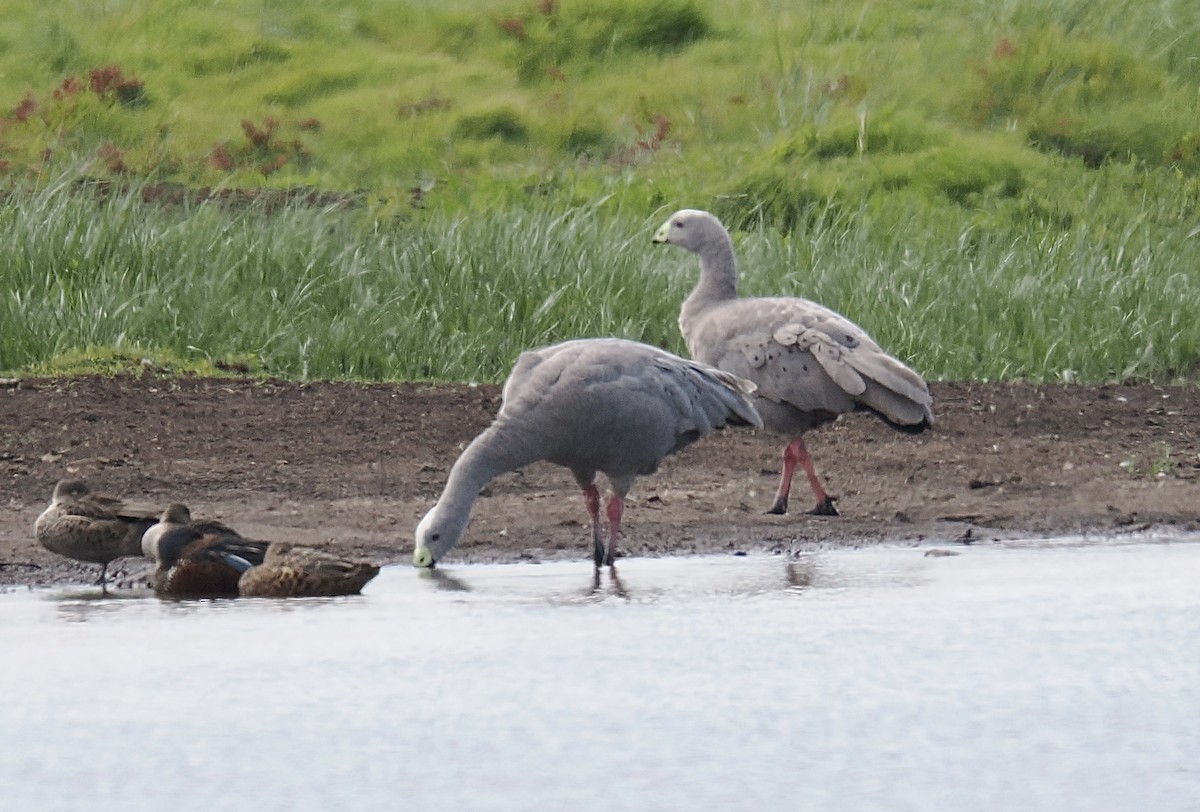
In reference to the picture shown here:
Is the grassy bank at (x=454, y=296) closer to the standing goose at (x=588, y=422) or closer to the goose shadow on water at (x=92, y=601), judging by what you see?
the standing goose at (x=588, y=422)

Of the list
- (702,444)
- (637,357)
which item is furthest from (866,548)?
(702,444)

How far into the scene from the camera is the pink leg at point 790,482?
858 cm

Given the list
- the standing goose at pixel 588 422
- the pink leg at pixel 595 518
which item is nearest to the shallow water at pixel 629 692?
the pink leg at pixel 595 518

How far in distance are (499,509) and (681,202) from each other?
872 centimetres

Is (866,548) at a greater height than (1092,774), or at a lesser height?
lesser

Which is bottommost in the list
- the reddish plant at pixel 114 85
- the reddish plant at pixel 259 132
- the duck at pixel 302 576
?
the reddish plant at pixel 259 132

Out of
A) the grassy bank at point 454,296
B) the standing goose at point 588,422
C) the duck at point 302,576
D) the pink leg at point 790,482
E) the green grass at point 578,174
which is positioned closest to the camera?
the duck at point 302,576

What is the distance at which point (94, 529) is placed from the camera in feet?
23.1

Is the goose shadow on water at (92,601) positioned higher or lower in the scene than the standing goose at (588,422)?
lower

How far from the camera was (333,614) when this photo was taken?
21.5ft

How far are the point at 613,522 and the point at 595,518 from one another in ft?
0.32

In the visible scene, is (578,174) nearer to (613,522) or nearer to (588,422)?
(613,522)

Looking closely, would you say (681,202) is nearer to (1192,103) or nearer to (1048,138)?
(1048,138)

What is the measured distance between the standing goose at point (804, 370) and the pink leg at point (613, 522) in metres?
1.15
